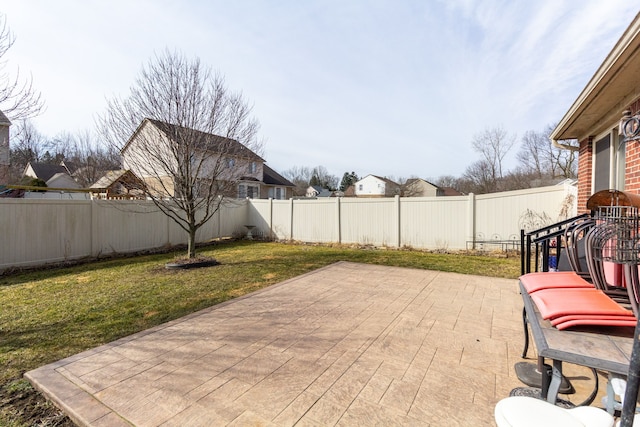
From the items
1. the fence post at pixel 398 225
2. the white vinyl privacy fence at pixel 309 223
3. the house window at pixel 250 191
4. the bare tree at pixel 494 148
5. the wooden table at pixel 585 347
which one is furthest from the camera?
the bare tree at pixel 494 148

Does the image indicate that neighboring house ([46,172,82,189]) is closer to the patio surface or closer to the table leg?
the patio surface

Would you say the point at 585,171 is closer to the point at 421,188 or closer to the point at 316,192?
the point at 421,188

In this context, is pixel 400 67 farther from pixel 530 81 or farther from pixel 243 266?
pixel 243 266

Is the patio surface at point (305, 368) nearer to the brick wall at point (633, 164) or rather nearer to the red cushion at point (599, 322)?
the red cushion at point (599, 322)

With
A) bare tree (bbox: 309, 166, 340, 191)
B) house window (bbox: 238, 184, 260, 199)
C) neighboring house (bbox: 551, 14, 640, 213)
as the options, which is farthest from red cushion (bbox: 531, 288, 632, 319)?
bare tree (bbox: 309, 166, 340, 191)

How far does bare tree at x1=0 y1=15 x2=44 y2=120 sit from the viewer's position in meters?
3.91

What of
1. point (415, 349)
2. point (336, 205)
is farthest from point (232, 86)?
point (415, 349)

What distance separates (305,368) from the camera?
255 centimetres

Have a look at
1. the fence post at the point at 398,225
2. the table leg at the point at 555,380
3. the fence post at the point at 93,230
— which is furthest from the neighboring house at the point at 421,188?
the table leg at the point at 555,380

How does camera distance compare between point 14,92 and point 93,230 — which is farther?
point 93,230

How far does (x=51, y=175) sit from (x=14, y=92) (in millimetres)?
29522

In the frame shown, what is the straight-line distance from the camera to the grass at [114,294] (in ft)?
9.59

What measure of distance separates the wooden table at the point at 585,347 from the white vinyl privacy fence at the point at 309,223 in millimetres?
7531

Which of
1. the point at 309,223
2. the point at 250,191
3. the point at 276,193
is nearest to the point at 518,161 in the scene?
the point at 276,193
